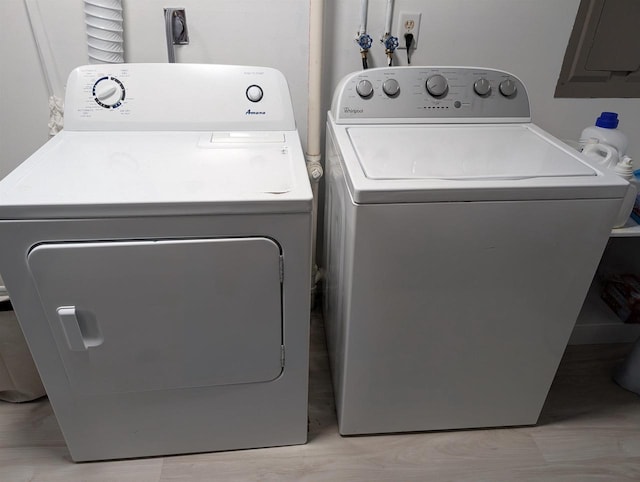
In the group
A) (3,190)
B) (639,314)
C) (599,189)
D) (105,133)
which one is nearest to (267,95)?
(105,133)

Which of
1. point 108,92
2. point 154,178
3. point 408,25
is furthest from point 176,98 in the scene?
point 408,25

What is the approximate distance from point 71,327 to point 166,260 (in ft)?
0.98

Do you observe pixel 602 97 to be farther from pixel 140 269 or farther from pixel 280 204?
pixel 140 269

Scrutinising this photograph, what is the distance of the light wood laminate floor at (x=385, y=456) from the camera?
4.43ft

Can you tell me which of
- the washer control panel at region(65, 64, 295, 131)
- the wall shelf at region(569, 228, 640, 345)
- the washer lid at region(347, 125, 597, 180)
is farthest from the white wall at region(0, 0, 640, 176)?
the wall shelf at region(569, 228, 640, 345)

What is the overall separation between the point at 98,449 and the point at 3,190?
0.82 m

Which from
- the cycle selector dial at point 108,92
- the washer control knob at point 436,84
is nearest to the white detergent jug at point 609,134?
the washer control knob at point 436,84

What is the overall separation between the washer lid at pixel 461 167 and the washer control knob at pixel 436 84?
13 cm

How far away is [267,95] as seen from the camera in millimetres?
1420

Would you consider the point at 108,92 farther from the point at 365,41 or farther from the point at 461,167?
the point at 461,167

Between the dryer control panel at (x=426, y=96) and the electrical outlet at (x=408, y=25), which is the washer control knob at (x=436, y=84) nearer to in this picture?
the dryer control panel at (x=426, y=96)

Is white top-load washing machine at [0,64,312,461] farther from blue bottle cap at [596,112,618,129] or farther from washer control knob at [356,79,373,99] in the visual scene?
blue bottle cap at [596,112,618,129]

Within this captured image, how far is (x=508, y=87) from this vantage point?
1474 mm

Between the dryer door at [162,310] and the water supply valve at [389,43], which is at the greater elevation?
the water supply valve at [389,43]
